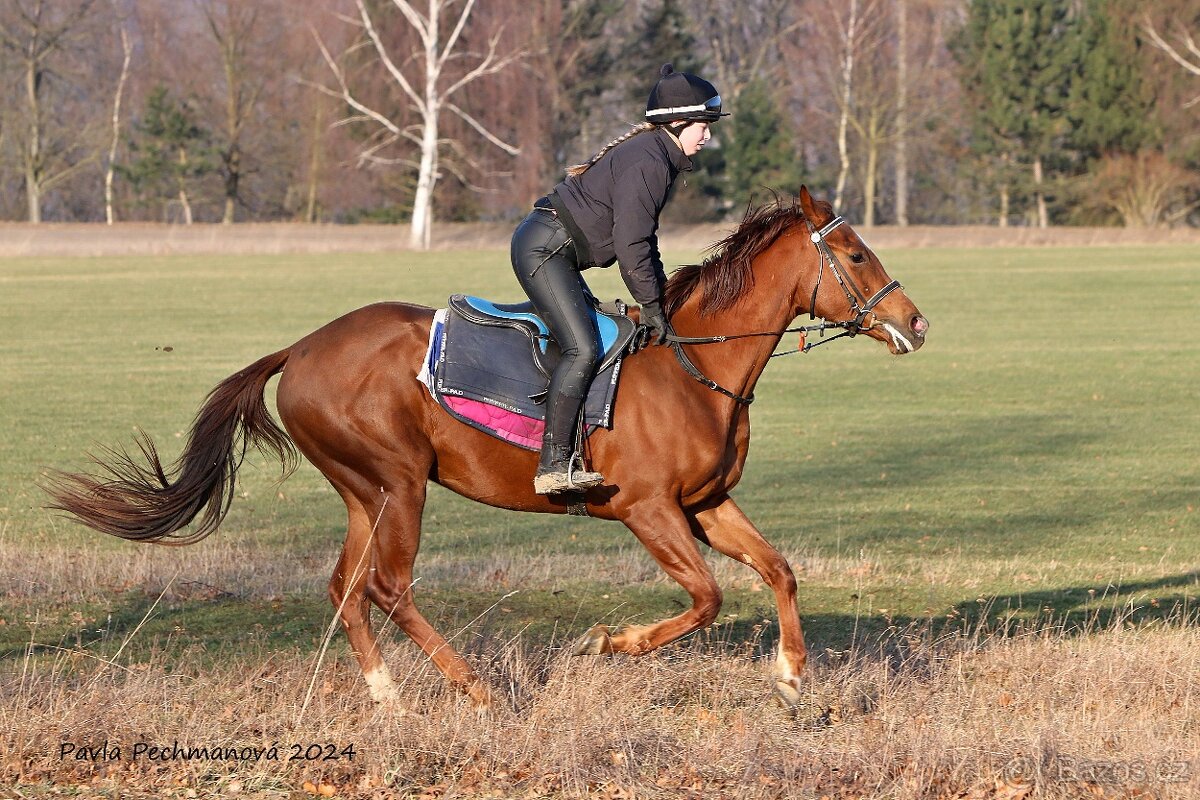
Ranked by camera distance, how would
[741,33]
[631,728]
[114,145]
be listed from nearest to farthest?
[631,728]
[114,145]
[741,33]

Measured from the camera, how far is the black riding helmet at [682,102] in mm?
6781

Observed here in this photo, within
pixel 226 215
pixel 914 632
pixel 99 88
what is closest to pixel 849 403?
pixel 914 632

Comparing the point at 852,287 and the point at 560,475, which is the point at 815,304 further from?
the point at 560,475

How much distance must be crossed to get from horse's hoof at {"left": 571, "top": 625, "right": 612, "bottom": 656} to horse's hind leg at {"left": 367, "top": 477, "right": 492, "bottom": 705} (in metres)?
0.60

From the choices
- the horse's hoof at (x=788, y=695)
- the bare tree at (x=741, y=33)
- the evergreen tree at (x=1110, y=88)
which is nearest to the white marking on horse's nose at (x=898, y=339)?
the horse's hoof at (x=788, y=695)

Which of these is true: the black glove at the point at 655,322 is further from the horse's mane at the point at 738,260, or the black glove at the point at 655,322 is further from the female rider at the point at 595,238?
the horse's mane at the point at 738,260

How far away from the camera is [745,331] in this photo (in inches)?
281

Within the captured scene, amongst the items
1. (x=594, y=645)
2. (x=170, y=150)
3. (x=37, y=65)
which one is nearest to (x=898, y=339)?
(x=594, y=645)

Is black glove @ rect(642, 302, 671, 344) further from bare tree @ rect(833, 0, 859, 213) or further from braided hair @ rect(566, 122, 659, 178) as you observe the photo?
bare tree @ rect(833, 0, 859, 213)

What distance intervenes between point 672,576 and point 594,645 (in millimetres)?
474

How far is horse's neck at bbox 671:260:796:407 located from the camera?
707cm

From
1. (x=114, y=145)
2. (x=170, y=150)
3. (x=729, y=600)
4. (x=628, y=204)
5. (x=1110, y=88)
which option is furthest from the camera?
(x=114, y=145)

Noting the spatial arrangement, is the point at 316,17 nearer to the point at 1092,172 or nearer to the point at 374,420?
the point at 1092,172

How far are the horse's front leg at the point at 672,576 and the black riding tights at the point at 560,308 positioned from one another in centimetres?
54
